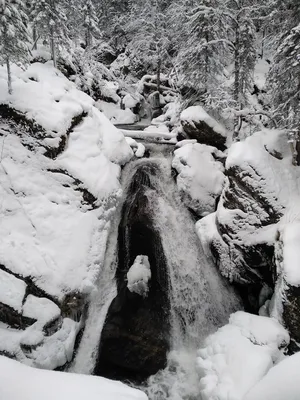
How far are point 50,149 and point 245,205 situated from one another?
25.8 ft

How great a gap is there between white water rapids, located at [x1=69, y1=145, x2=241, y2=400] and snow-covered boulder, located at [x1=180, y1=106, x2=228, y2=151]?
3.42 m

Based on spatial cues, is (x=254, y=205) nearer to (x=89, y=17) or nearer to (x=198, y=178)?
(x=198, y=178)

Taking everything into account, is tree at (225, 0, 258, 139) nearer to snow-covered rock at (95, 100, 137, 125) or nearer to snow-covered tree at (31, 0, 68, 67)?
snow-covered tree at (31, 0, 68, 67)

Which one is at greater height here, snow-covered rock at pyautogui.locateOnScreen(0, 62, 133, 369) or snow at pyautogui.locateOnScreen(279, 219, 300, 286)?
snow at pyautogui.locateOnScreen(279, 219, 300, 286)

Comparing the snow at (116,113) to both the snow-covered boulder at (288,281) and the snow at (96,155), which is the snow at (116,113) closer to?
the snow at (96,155)

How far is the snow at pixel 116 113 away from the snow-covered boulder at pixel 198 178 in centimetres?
1441

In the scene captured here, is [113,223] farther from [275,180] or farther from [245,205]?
[275,180]

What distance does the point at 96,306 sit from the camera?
10094 mm

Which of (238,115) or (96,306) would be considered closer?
(96,306)

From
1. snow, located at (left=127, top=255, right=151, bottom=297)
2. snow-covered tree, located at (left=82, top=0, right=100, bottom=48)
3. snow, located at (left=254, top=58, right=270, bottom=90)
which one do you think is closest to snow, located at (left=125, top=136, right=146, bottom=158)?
snow, located at (left=127, top=255, right=151, bottom=297)

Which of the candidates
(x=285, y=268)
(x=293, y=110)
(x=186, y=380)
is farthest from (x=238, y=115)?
(x=186, y=380)

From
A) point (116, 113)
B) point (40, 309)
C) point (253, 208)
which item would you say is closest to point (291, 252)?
point (253, 208)

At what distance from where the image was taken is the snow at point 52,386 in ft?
10.7

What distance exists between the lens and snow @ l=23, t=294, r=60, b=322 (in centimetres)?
862
